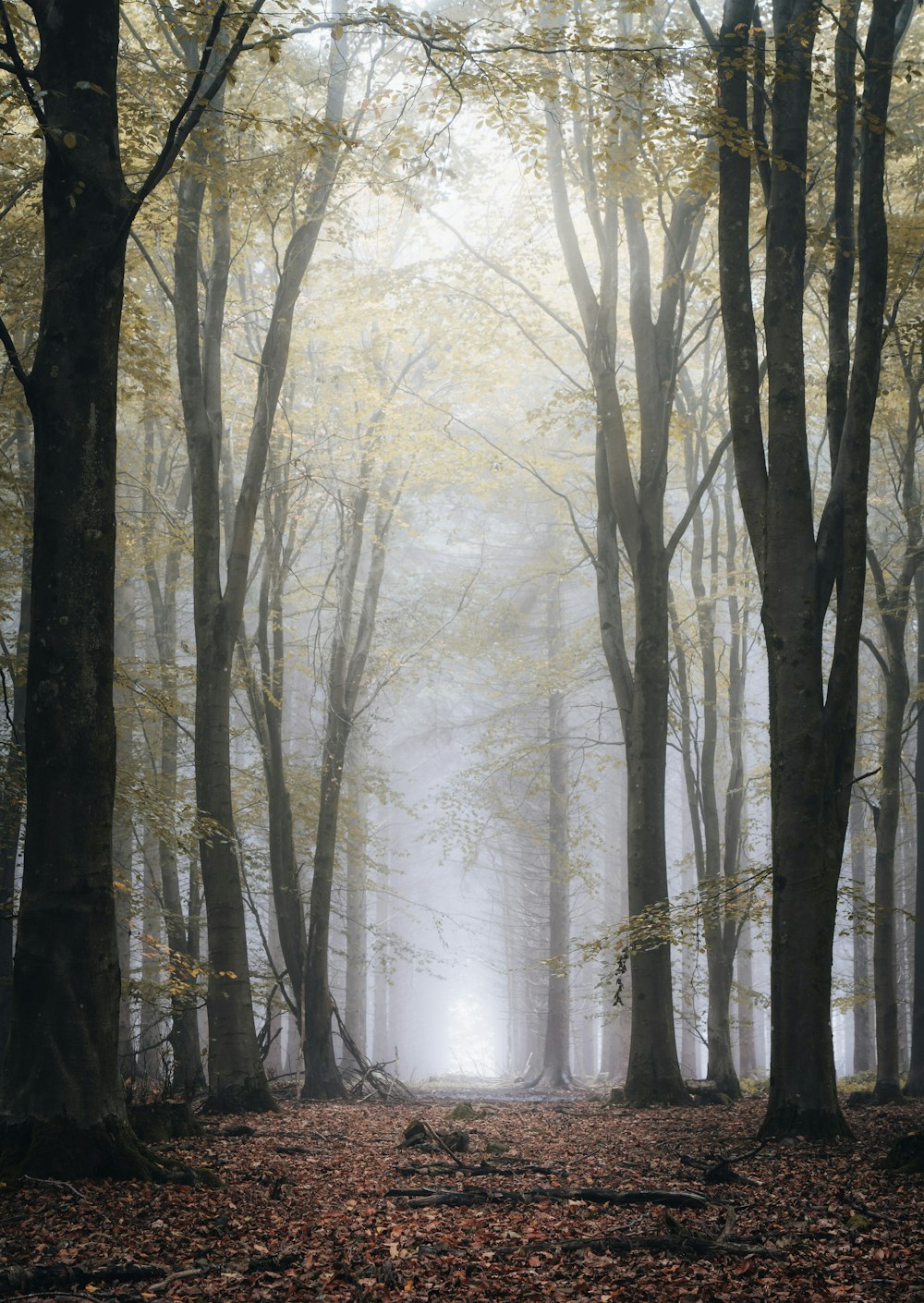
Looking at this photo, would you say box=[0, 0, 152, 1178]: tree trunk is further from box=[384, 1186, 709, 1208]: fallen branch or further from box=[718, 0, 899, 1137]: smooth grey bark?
box=[718, 0, 899, 1137]: smooth grey bark

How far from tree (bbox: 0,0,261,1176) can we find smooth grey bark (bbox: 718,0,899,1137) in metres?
3.74

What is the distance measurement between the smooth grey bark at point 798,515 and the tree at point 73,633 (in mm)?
3741

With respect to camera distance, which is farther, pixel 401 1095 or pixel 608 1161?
pixel 401 1095

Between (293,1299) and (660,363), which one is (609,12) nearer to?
(660,363)

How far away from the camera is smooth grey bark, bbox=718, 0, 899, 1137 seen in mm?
5988

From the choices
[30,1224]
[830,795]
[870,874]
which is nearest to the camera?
[30,1224]

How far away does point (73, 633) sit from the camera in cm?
450

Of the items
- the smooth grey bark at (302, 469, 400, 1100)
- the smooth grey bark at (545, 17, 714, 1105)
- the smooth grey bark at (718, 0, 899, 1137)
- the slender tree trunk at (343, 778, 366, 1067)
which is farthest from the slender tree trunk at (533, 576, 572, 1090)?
the smooth grey bark at (718, 0, 899, 1137)

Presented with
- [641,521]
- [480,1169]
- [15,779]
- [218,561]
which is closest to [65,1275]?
[480,1169]

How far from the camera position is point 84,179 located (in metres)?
4.73

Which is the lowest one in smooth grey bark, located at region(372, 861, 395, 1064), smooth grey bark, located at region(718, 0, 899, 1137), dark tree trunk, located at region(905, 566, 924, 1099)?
smooth grey bark, located at region(372, 861, 395, 1064)

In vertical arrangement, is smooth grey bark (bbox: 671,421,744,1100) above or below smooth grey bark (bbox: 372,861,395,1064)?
above

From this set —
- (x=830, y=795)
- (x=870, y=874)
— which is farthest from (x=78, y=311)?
(x=870, y=874)

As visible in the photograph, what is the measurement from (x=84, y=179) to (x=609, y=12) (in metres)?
10.1
